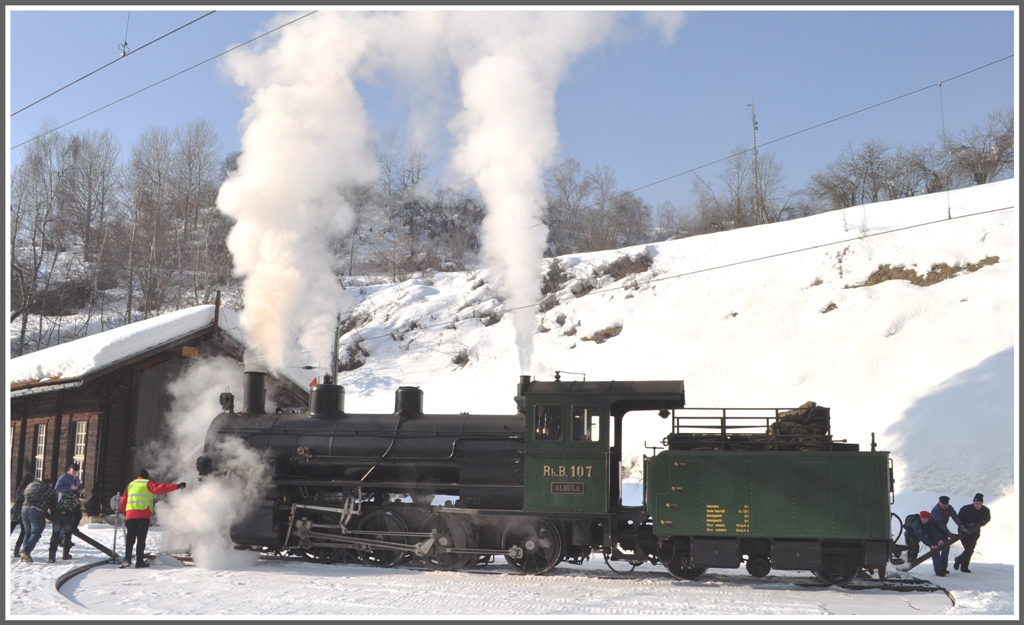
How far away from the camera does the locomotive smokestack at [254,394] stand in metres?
13.1

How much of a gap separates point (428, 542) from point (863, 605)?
5.98 m

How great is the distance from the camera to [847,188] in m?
52.4

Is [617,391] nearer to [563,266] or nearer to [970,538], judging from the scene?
[970,538]

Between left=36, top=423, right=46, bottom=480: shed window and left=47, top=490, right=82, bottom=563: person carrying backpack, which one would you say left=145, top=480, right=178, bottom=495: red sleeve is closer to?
left=47, top=490, right=82, bottom=563: person carrying backpack

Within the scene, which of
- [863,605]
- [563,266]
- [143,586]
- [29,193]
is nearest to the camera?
[863,605]

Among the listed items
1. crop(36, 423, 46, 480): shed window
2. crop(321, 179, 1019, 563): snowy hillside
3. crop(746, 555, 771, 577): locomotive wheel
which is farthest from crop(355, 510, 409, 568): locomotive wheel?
crop(36, 423, 46, 480): shed window

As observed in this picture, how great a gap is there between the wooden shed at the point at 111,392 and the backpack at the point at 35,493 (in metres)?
4.81

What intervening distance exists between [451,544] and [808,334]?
784 inches

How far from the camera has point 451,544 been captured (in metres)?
11.2

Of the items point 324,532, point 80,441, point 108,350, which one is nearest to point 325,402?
point 324,532

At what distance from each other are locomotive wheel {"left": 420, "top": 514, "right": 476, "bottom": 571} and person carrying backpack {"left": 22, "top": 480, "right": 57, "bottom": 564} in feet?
19.3

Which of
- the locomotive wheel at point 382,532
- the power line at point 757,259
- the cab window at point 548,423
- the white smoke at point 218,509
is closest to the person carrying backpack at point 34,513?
the white smoke at point 218,509

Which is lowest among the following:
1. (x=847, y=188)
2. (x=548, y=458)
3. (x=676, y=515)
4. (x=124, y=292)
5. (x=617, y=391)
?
(x=676, y=515)

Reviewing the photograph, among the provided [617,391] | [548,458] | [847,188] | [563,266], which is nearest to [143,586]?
[548,458]
